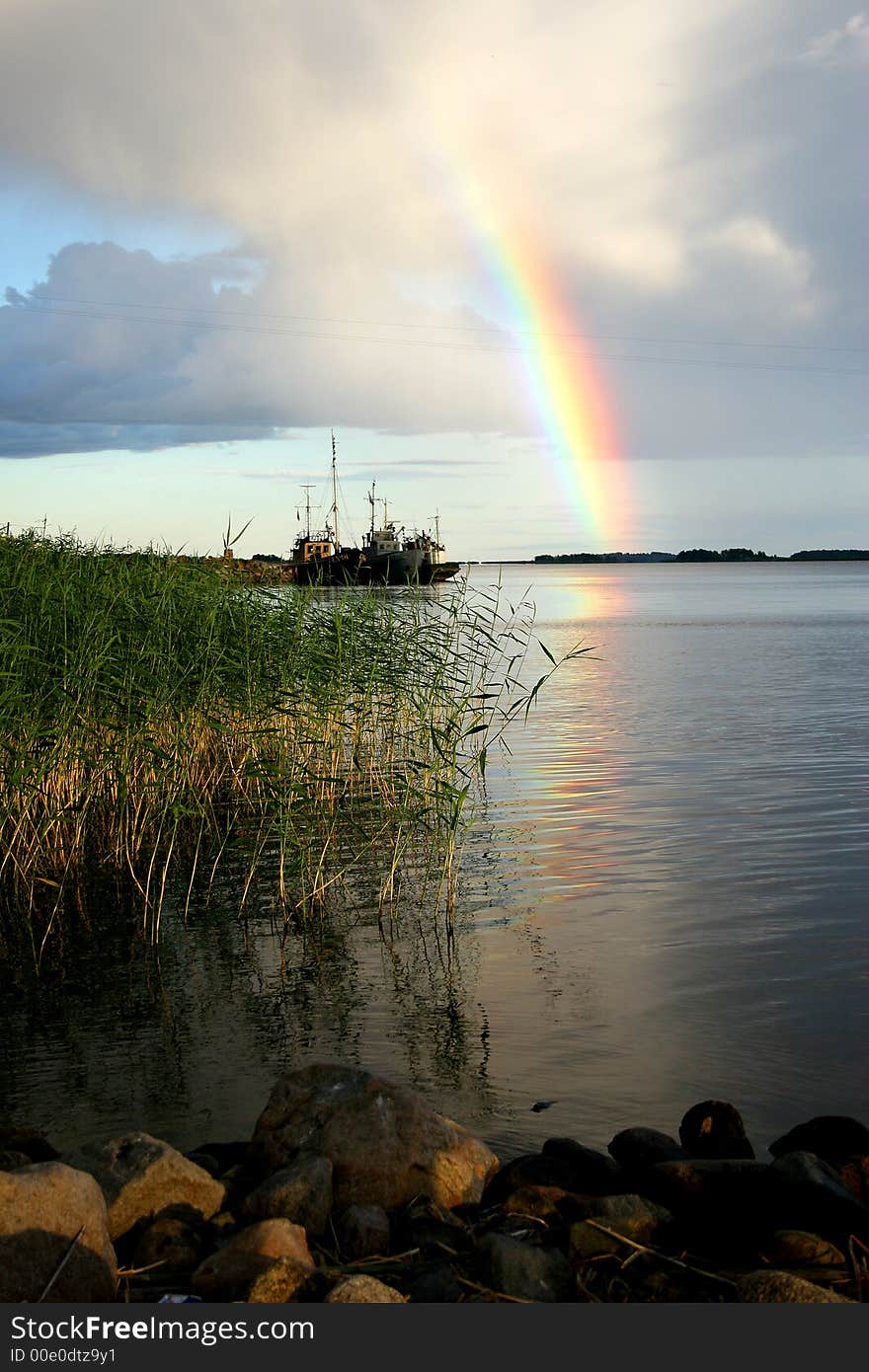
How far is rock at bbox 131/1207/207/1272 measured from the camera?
5.23 metres

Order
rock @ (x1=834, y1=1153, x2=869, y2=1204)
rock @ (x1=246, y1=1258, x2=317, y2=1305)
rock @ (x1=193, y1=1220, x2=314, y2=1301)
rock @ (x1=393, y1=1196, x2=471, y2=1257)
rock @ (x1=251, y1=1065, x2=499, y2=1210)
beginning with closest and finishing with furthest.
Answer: rock @ (x1=246, y1=1258, x2=317, y2=1305) → rock @ (x1=193, y1=1220, x2=314, y2=1301) → rock @ (x1=393, y1=1196, x2=471, y2=1257) → rock @ (x1=834, y1=1153, x2=869, y2=1204) → rock @ (x1=251, y1=1065, x2=499, y2=1210)

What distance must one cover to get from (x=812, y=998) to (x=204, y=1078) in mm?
4840

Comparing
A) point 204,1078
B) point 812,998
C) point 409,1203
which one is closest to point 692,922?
point 812,998

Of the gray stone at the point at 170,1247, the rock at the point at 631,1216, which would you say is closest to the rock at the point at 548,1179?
the rock at the point at 631,1216

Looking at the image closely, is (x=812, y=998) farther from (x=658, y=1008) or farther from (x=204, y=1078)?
(x=204, y=1078)

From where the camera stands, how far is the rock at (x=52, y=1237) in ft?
15.5

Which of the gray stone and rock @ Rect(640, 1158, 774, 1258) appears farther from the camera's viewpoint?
rock @ Rect(640, 1158, 774, 1258)

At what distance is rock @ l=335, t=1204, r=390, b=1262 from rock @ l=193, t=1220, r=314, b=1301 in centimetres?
36

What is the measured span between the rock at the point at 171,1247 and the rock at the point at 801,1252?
2.59m

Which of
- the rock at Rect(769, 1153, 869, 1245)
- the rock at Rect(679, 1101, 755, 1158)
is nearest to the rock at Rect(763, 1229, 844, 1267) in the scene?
the rock at Rect(769, 1153, 869, 1245)

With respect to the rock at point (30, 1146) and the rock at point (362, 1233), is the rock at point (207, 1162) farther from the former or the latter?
the rock at point (362, 1233)

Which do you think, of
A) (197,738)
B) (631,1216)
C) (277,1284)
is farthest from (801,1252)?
(197,738)

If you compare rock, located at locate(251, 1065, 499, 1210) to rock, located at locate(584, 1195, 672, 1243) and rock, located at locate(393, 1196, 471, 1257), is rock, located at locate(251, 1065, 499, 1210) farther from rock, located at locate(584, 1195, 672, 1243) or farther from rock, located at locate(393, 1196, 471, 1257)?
rock, located at locate(584, 1195, 672, 1243)

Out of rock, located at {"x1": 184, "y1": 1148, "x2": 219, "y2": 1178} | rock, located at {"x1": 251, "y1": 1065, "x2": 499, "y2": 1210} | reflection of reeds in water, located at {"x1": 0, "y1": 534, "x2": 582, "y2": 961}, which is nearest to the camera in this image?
rock, located at {"x1": 251, "y1": 1065, "x2": 499, "y2": 1210}
